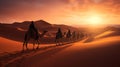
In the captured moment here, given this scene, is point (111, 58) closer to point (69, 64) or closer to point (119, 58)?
point (119, 58)

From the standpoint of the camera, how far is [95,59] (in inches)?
439

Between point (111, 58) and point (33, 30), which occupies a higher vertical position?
point (33, 30)

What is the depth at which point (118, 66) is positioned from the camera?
30.4 feet

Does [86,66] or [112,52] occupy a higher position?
[112,52]

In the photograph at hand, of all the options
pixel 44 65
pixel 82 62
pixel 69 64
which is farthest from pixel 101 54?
pixel 44 65

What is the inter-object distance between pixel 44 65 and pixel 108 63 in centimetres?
529

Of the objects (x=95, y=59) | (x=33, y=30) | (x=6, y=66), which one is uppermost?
(x=33, y=30)

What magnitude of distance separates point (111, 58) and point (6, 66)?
9.94 meters

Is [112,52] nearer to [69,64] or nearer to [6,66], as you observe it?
[69,64]

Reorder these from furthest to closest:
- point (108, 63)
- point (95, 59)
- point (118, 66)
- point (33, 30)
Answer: point (33, 30)
point (95, 59)
point (108, 63)
point (118, 66)

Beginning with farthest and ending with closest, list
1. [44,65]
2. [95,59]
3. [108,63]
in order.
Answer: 1. [44,65]
2. [95,59]
3. [108,63]

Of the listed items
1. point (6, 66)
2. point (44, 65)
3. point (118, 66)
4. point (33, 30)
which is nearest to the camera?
point (118, 66)

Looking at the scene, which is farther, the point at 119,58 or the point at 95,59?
the point at 95,59

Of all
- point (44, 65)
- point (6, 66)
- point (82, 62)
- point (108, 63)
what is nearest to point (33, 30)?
point (6, 66)
